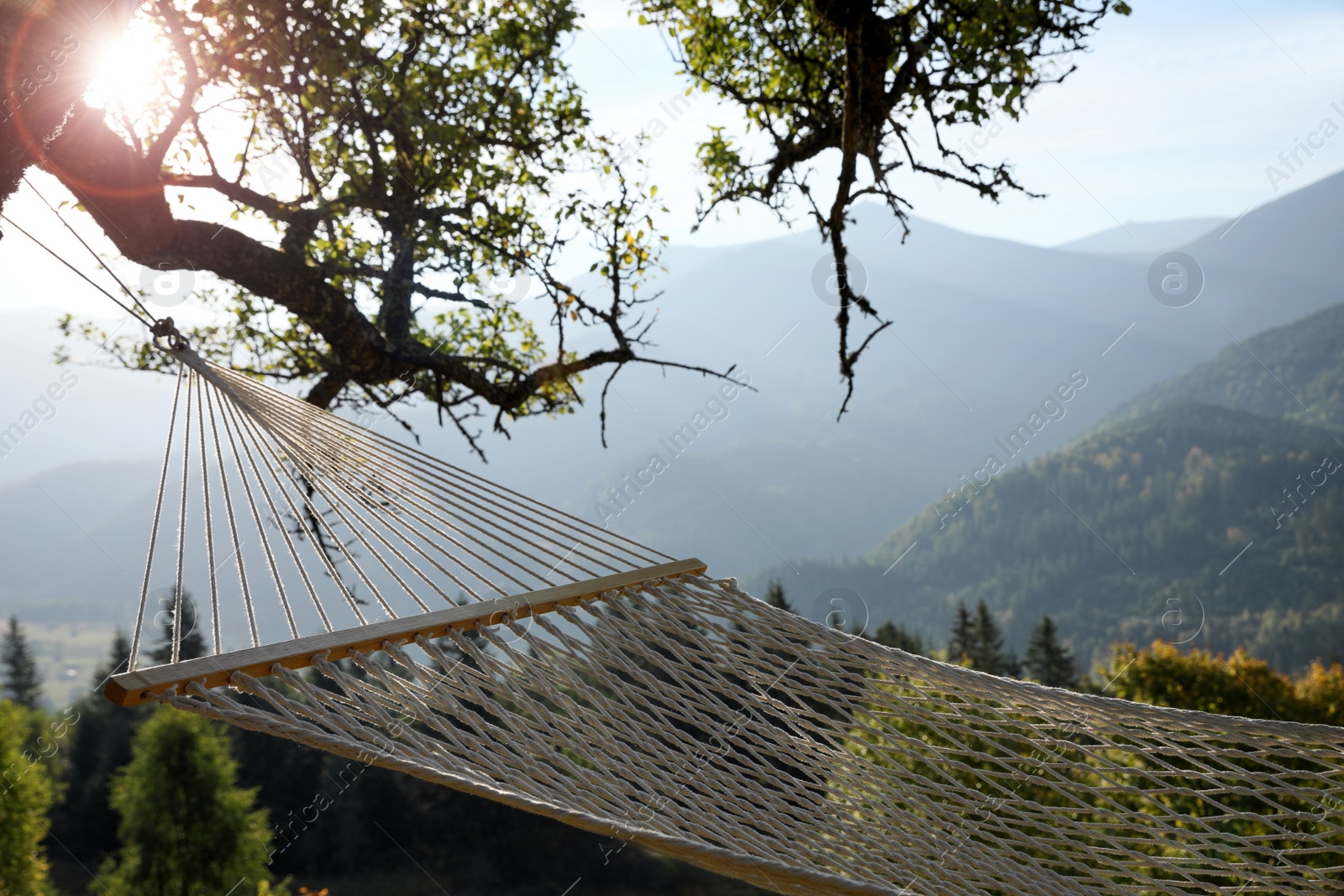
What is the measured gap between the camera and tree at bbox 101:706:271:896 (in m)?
9.20

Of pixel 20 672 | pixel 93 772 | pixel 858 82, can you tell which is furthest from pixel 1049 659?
pixel 20 672

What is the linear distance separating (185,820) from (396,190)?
8.72 metres

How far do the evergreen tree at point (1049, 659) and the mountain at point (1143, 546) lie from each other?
2926 cm

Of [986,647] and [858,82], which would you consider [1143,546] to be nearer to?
[986,647]

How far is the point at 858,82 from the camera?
231 cm

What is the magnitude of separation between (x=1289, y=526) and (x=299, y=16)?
65778 millimetres

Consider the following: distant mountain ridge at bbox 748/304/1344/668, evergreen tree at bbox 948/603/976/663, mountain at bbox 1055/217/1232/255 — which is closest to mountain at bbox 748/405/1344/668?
distant mountain ridge at bbox 748/304/1344/668

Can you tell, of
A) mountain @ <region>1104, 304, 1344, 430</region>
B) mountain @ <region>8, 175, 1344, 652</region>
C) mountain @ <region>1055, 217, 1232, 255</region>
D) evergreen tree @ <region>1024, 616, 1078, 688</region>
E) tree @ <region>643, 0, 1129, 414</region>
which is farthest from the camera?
mountain @ <region>1055, 217, 1232, 255</region>

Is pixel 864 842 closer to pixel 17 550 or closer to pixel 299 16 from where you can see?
pixel 299 16

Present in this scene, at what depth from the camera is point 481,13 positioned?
3379mm

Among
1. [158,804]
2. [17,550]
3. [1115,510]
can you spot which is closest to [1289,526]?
[1115,510]

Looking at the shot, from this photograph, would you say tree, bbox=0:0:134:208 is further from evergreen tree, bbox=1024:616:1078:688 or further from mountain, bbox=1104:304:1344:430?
mountain, bbox=1104:304:1344:430

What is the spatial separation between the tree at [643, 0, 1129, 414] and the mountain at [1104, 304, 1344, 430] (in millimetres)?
68071

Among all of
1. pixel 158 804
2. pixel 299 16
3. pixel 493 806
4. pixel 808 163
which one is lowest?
pixel 493 806
